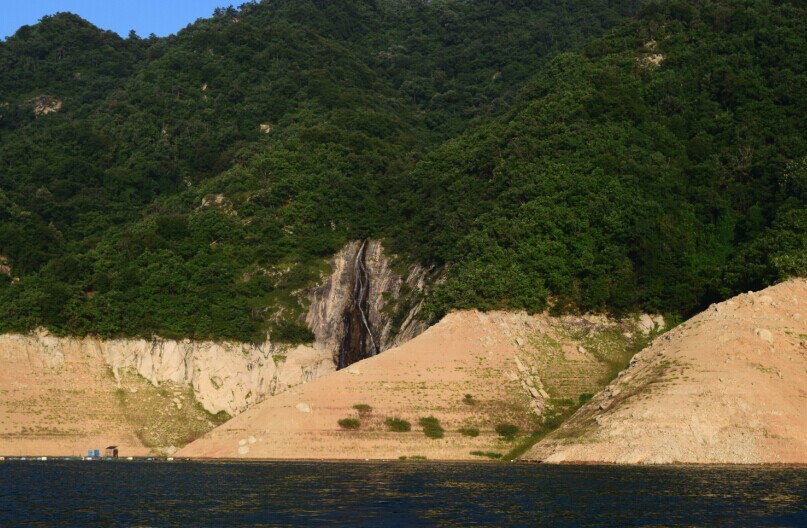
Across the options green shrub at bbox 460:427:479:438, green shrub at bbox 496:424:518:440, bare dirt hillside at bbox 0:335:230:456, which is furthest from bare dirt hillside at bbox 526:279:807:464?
bare dirt hillside at bbox 0:335:230:456

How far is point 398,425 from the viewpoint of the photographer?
83.0m

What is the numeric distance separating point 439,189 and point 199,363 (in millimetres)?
38670

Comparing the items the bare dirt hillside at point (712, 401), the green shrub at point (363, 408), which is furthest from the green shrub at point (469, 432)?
the green shrub at point (363, 408)

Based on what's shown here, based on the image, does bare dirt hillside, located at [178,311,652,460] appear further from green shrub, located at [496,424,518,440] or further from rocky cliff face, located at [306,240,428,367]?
rocky cliff face, located at [306,240,428,367]

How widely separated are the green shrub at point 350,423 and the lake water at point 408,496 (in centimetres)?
884

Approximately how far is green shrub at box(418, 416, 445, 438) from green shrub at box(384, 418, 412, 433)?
1.15 m

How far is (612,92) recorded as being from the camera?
415ft

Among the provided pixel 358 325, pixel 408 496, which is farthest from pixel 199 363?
pixel 408 496

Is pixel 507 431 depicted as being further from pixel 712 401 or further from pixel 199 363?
pixel 199 363

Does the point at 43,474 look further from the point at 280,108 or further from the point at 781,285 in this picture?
the point at 280,108

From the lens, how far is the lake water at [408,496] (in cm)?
4475

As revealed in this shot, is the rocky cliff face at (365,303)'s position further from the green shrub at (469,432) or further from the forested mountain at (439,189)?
the green shrub at (469,432)

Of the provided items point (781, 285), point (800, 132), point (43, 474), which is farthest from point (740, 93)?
point (43, 474)

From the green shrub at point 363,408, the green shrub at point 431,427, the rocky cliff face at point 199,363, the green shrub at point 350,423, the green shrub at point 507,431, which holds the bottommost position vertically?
the green shrub at point 507,431
